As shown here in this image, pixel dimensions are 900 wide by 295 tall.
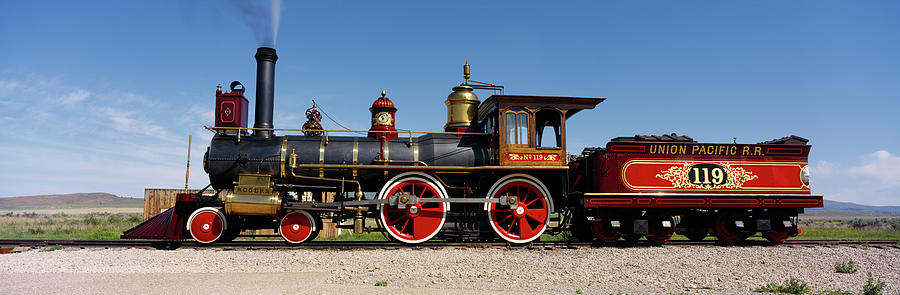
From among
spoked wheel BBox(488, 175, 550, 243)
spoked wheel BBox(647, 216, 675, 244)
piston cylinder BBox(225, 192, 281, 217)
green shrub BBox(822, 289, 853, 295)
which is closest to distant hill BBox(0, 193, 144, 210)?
piston cylinder BBox(225, 192, 281, 217)

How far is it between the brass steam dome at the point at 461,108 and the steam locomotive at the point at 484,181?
1.11m

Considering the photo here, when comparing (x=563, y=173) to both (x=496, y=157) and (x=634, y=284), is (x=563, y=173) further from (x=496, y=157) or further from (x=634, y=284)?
(x=634, y=284)

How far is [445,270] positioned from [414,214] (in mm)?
3637

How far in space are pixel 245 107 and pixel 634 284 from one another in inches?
362

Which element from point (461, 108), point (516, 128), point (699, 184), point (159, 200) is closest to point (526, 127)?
point (516, 128)

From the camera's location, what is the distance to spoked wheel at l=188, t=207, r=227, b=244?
11109mm

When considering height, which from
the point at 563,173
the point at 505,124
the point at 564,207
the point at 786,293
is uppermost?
the point at 505,124

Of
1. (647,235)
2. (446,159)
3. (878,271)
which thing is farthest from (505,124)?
(878,271)

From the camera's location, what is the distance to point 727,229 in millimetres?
12523

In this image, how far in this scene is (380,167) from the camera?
1137cm

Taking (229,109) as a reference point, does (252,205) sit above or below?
below

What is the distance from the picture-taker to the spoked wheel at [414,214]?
37.7 feet

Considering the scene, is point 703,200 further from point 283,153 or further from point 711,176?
point 283,153

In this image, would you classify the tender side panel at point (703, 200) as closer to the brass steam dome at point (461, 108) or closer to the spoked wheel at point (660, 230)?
the spoked wheel at point (660, 230)
